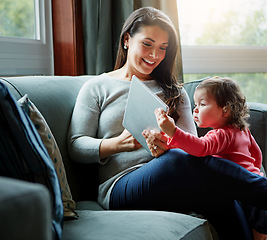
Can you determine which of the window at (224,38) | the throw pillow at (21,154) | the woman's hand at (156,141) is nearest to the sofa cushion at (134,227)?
the throw pillow at (21,154)

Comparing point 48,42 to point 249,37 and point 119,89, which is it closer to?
point 119,89

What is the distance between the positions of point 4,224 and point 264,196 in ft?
2.97

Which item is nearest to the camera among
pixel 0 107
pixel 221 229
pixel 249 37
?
pixel 0 107

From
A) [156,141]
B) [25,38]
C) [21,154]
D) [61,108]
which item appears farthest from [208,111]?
[25,38]

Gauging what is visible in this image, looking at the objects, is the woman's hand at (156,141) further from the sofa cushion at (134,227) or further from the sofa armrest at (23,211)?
the sofa armrest at (23,211)

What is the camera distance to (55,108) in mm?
1469

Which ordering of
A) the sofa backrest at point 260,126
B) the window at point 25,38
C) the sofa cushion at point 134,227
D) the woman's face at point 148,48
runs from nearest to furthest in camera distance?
the sofa cushion at point 134,227 → the woman's face at point 148,48 → the sofa backrest at point 260,126 → the window at point 25,38

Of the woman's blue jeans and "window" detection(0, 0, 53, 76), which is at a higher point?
"window" detection(0, 0, 53, 76)

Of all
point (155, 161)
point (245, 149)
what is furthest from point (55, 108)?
point (245, 149)

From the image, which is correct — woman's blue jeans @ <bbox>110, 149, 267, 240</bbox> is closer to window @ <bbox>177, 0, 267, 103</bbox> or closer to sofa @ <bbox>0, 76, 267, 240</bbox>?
sofa @ <bbox>0, 76, 267, 240</bbox>

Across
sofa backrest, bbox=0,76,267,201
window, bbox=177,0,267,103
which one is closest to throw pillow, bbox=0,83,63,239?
sofa backrest, bbox=0,76,267,201

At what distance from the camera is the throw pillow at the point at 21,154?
0.88 m

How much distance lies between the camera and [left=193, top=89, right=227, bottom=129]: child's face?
4.82 feet

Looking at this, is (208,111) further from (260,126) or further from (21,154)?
(21,154)
